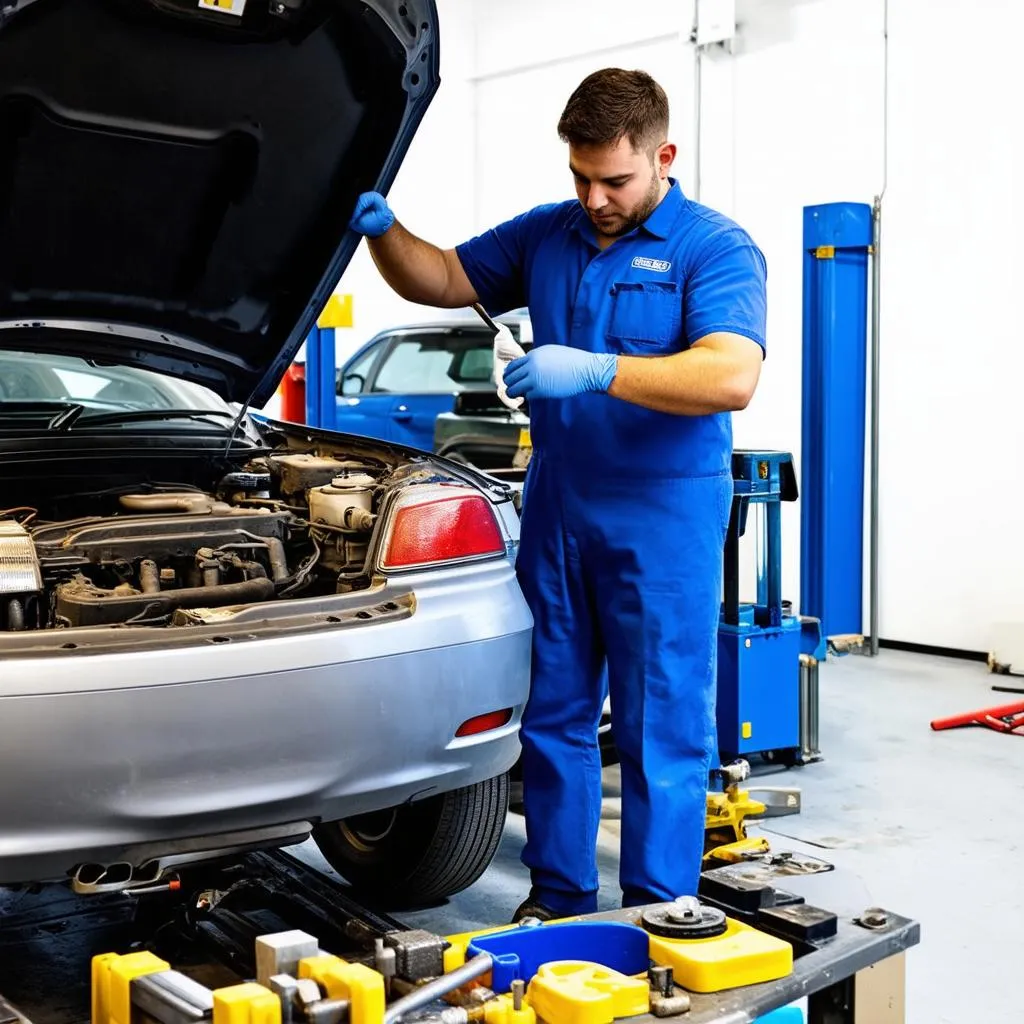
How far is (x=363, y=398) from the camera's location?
902 centimetres

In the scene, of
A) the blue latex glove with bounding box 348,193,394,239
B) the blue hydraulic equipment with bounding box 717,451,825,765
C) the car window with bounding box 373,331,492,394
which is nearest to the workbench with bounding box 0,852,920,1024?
the blue latex glove with bounding box 348,193,394,239

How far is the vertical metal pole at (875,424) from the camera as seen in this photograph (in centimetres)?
651

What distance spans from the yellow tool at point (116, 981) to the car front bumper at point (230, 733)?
0.33 meters

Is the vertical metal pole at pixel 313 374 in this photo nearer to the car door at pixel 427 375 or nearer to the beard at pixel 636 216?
the car door at pixel 427 375

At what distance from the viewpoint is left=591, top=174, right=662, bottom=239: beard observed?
2650mm

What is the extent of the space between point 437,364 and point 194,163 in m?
5.79

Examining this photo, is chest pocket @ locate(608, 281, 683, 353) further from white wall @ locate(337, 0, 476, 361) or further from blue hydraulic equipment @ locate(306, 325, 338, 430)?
white wall @ locate(337, 0, 476, 361)

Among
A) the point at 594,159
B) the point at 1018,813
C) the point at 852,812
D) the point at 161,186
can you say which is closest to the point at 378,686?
the point at 594,159

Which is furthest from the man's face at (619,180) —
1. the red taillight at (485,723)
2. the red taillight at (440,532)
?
the red taillight at (485,723)

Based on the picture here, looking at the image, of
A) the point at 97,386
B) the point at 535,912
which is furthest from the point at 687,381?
the point at 97,386

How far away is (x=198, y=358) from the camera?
3.25 metres

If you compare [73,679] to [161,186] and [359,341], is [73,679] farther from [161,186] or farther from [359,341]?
[359,341]

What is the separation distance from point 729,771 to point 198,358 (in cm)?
165

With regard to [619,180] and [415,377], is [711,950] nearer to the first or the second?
[619,180]
